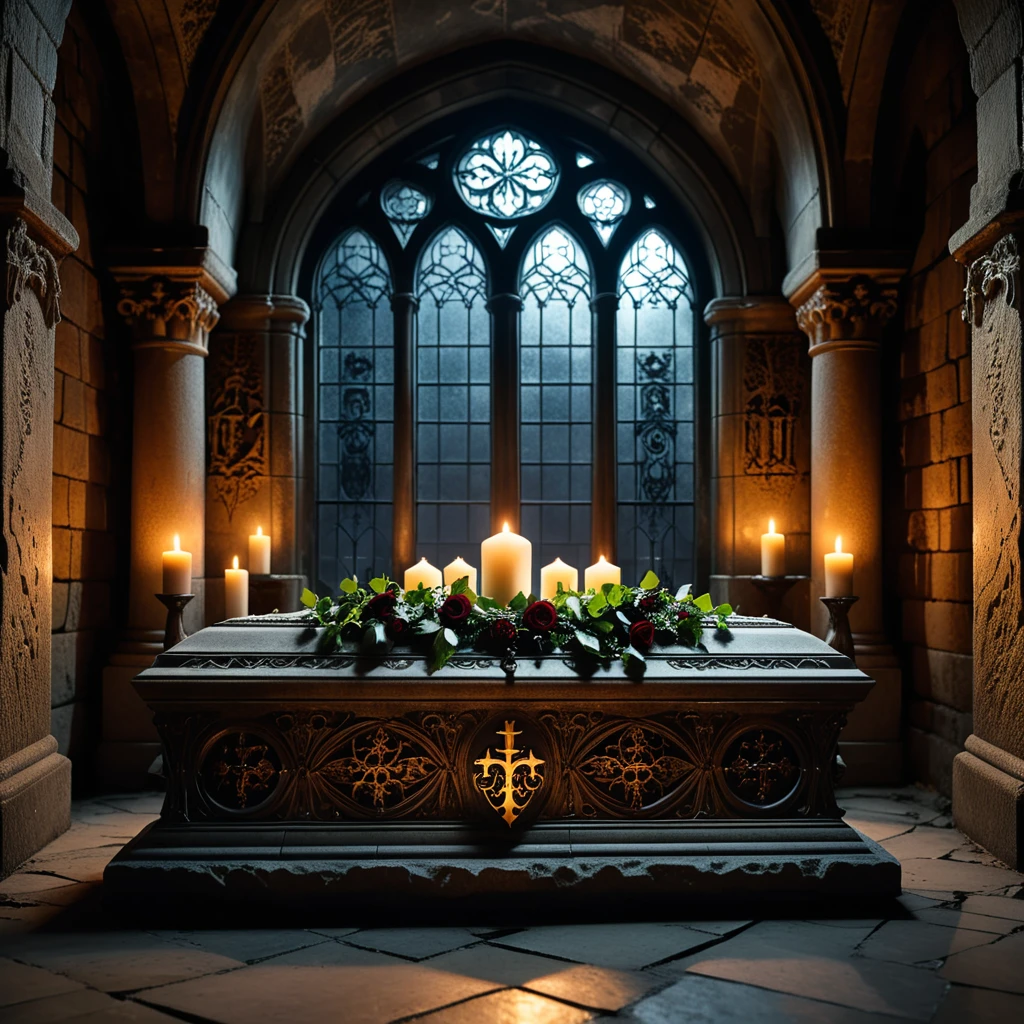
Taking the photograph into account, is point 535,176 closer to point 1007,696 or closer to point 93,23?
point 93,23

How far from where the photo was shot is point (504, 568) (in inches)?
136

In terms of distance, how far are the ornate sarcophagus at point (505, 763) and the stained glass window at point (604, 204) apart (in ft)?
13.8

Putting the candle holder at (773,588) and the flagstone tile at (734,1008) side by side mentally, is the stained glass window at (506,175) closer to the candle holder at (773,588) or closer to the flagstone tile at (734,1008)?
the candle holder at (773,588)

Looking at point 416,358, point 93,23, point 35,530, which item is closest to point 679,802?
point 35,530

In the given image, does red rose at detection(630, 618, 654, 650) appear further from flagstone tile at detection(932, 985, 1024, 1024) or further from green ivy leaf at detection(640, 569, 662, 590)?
flagstone tile at detection(932, 985, 1024, 1024)

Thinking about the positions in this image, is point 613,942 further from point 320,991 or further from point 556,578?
point 556,578

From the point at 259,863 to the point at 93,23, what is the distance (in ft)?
14.2

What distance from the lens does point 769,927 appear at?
9.27 feet

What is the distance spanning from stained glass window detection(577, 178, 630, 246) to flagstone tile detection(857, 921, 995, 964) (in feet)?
16.0

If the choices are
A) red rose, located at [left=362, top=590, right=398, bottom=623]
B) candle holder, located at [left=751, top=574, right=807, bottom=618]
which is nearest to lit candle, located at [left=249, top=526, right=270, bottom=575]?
red rose, located at [left=362, top=590, right=398, bottom=623]

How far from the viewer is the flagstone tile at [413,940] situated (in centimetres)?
262

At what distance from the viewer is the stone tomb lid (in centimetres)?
307

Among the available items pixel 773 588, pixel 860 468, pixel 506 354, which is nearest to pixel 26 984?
pixel 773 588

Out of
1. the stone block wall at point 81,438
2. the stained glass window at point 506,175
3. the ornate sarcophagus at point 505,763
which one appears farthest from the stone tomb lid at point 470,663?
the stained glass window at point 506,175
